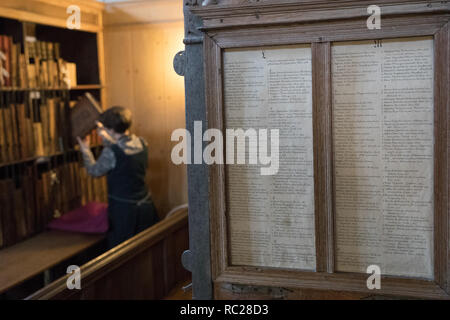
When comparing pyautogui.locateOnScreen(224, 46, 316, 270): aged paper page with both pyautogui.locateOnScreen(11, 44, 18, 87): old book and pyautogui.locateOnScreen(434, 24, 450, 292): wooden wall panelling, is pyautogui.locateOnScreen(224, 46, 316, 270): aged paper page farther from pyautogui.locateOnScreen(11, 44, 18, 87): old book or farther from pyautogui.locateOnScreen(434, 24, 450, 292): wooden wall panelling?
pyautogui.locateOnScreen(11, 44, 18, 87): old book

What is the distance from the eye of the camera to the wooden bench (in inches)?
118

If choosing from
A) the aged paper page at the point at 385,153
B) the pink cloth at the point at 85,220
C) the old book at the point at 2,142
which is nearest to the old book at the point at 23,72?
the old book at the point at 2,142

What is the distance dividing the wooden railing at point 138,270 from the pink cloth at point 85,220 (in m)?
0.38

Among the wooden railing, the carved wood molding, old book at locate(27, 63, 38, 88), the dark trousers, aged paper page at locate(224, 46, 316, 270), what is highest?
old book at locate(27, 63, 38, 88)

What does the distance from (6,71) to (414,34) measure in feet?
9.25

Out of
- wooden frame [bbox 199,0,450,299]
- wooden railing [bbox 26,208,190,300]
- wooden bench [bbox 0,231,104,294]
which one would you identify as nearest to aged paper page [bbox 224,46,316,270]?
wooden frame [bbox 199,0,450,299]

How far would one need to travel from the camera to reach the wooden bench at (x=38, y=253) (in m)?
2.99

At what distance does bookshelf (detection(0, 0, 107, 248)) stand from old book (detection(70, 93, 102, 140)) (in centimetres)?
6

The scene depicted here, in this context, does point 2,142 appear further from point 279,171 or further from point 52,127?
point 279,171

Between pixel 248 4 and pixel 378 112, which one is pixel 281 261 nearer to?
pixel 378 112

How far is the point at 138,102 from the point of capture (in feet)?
14.6

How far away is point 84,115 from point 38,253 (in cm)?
110

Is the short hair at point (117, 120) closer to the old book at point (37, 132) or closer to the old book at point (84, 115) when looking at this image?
the old book at point (84, 115)

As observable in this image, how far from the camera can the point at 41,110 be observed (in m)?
3.77
